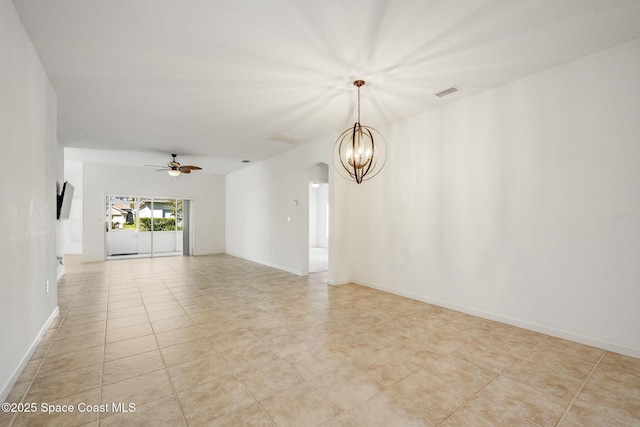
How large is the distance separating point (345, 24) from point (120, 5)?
5.75 ft

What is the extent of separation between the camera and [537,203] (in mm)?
3205

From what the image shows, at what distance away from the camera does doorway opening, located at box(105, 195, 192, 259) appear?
912 centimetres

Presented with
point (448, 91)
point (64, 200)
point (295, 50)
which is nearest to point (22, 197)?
point (295, 50)

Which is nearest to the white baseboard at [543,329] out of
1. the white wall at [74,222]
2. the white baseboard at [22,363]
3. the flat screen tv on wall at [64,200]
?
the white baseboard at [22,363]

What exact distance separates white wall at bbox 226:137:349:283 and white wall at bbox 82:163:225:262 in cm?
71

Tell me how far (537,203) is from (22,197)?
201 inches

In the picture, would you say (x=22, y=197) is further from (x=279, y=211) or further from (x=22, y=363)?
(x=279, y=211)

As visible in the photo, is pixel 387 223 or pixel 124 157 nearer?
pixel 387 223

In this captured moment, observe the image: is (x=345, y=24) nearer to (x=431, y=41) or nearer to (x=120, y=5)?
(x=431, y=41)

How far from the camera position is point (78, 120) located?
15.1ft

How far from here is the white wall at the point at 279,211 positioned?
18.4 feet

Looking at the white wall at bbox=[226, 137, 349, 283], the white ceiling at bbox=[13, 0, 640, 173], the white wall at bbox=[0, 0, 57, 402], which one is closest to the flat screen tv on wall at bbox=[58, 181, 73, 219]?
the white ceiling at bbox=[13, 0, 640, 173]

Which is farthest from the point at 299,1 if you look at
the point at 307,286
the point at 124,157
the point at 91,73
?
the point at 124,157

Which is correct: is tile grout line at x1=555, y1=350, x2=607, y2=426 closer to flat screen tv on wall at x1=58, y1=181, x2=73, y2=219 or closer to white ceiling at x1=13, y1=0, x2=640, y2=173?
white ceiling at x1=13, y1=0, x2=640, y2=173
